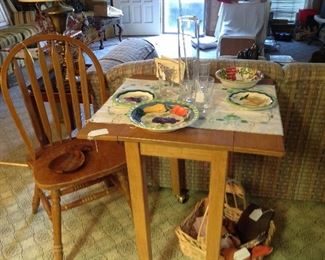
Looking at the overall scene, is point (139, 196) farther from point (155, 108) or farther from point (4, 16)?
point (4, 16)

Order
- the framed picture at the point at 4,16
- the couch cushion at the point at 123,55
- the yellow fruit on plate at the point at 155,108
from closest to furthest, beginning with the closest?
the yellow fruit on plate at the point at 155,108 → the couch cushion at the point at 123,55 → the framed picture at the point at 4,16

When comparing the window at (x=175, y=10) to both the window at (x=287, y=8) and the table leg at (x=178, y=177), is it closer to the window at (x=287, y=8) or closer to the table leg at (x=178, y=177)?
the window at (x=287, y=8)

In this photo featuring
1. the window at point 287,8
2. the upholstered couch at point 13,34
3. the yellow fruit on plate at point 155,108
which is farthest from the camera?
the window at point 287,8

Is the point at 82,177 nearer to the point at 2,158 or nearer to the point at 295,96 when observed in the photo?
the point at 295,96

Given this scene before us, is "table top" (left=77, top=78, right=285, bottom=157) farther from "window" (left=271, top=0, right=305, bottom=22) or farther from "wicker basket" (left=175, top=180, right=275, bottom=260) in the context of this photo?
"window" (left=271, top=0, right=305, bottom=22)

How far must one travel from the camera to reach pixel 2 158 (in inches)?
88.3

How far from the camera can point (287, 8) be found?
5.86 metres

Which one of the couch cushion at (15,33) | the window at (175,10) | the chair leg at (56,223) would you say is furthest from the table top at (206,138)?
the window at (175,10)

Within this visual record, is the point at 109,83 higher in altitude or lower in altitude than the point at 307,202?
higher

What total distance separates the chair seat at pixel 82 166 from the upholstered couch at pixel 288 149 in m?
0.35

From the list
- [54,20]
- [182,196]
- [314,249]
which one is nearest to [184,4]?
[54,20]

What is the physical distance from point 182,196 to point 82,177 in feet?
2.31

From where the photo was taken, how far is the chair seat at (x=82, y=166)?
129 centimetres

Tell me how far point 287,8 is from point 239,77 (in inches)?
208
